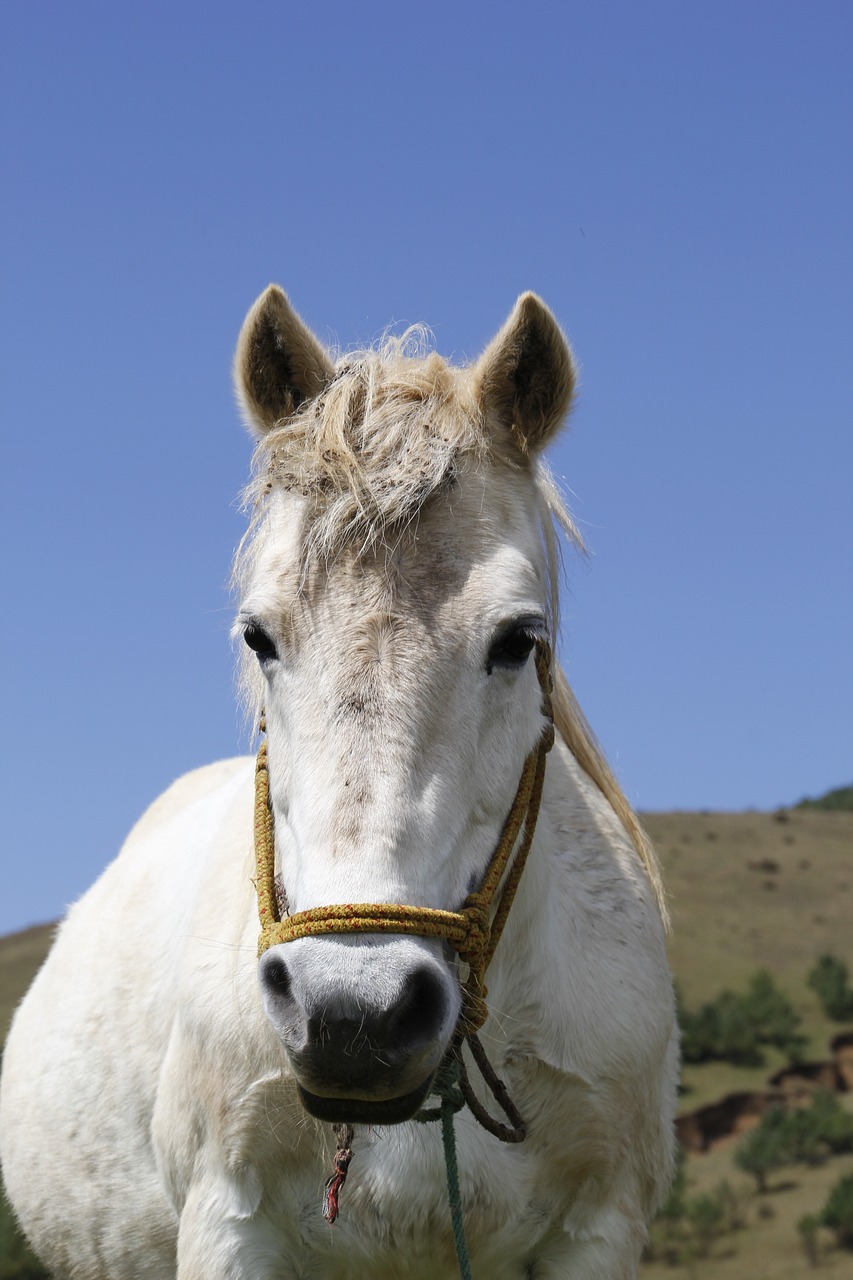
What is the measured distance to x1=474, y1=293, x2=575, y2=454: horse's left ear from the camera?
341 cm

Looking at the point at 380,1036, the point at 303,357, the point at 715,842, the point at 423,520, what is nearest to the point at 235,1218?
the point at 380,1036

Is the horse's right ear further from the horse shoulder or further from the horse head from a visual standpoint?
the horse shoulder

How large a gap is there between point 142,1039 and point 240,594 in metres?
1.85

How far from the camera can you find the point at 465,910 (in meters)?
2.81

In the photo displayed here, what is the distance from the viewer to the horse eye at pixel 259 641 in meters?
3.00

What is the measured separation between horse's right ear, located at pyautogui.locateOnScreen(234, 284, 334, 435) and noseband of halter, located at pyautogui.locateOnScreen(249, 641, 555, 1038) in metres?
0.95

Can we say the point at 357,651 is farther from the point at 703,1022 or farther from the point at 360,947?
the point at 703,1022

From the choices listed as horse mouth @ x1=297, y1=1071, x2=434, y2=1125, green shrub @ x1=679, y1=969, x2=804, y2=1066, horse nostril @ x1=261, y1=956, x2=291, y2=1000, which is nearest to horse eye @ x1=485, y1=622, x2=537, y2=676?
horse nostril @ x1=261, y1=956, x2=291, y2=1000

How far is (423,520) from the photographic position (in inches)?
120

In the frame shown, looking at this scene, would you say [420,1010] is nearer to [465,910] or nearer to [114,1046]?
[465,910]

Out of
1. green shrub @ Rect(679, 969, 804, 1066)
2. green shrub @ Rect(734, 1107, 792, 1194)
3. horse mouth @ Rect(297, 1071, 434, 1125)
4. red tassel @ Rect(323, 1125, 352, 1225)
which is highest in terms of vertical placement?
horse mouth @ Rect(297, 1071, 434, 1125)

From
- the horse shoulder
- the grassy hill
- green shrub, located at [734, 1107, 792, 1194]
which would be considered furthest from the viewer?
green shrub, located at [734, 1107, 792, 1194]

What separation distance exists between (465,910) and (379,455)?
1.12 meters

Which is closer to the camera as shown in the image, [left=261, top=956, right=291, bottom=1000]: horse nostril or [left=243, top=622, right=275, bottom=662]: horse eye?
[left=261, top=956, right=291, bottom=1000]: horse nostril
